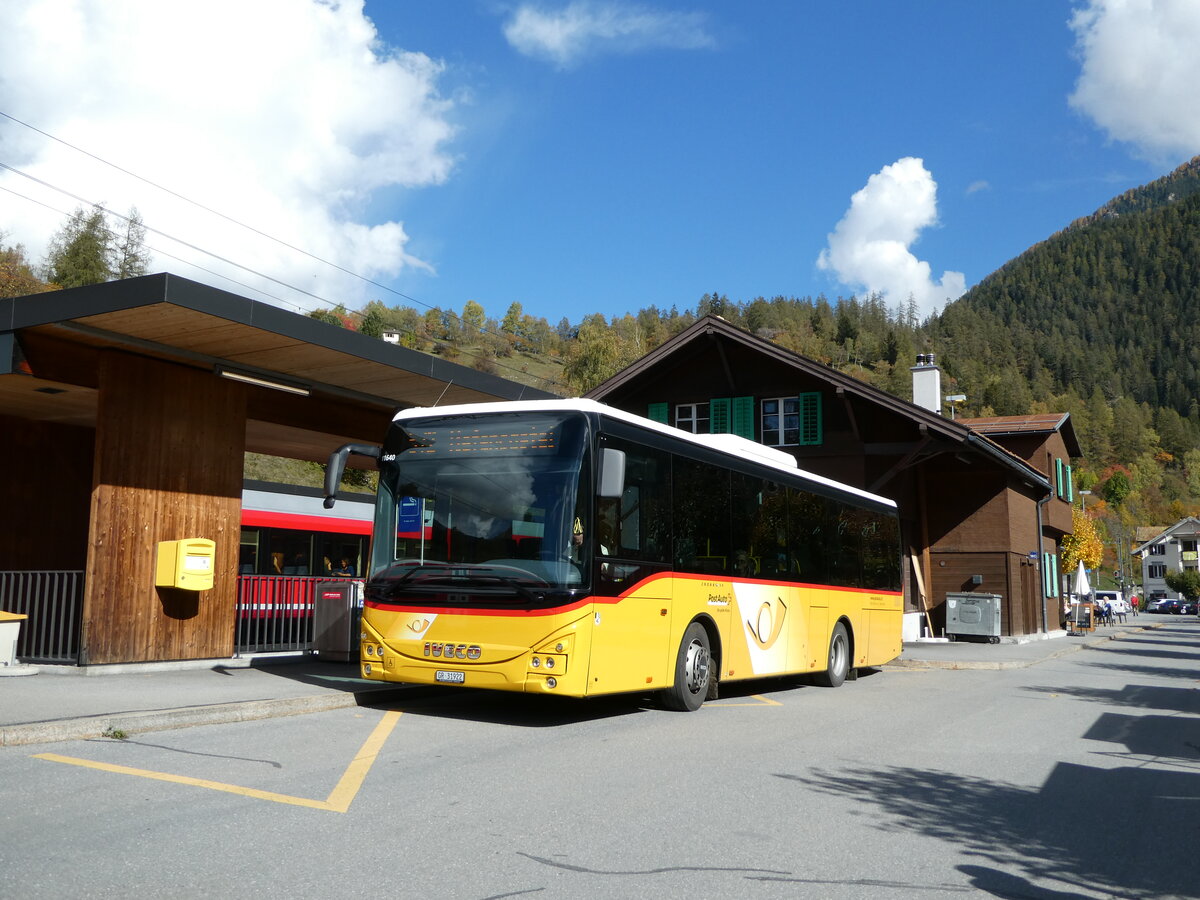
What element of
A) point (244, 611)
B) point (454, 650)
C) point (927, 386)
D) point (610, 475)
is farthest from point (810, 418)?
point (454, 650)

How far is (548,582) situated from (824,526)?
273 inches

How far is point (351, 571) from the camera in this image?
80.6ft

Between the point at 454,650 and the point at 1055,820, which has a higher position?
the point at 454,650

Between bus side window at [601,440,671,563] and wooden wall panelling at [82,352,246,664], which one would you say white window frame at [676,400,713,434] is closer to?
wooden wall panelling at [82,352,246,664]

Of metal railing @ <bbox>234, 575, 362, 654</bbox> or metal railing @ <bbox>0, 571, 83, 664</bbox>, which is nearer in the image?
metal railing @ <bbox>0, 571, 83, 664</bbox>

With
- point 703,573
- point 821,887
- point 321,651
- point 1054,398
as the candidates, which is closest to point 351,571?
point 321,651

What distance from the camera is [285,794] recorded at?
653 centimetres

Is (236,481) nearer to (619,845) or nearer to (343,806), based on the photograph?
(343,806)

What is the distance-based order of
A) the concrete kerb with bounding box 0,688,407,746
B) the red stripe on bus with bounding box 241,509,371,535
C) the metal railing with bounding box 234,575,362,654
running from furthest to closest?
1. the red stripe on bus with bounding box 241,509,371,535
2. the metal railing with bounding box 234,575,362,654
3. the concrete kerb with bounding box 0,688,407,746

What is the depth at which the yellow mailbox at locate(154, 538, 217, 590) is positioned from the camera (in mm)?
13086

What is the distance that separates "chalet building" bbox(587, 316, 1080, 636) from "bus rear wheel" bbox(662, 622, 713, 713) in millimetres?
15862

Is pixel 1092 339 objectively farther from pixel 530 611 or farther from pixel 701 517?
pixel 530 611

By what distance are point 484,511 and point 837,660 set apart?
311 inches

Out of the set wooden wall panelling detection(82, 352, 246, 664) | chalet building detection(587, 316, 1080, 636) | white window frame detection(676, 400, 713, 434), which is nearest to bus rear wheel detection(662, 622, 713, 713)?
wooden wall panelling detection(82, 352, 246, 664)
